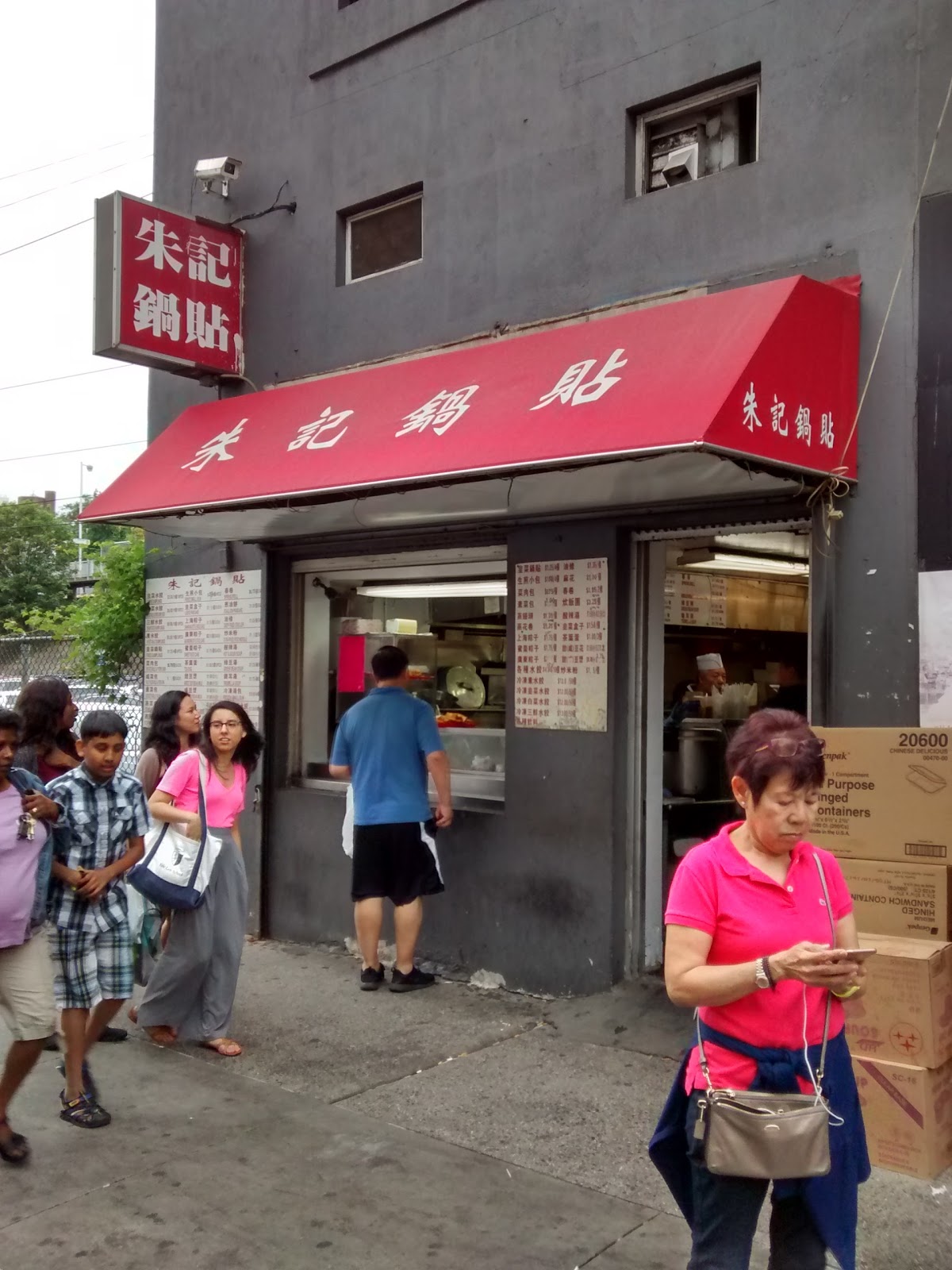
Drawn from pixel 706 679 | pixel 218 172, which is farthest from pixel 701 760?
pixel 218 172

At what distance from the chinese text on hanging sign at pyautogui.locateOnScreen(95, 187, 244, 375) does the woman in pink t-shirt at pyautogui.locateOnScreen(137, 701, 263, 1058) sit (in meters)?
2.78

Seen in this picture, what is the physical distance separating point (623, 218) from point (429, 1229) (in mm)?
4632

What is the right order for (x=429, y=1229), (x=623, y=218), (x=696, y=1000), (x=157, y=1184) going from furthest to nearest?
(x=623, y=218)
(x=157, y=1184)
(x=429, y=1229)
(x=696, y=1000)

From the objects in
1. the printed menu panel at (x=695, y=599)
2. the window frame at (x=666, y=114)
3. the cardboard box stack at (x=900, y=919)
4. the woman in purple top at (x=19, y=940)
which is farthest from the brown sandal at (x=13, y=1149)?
the window frame at (x=666, y=114)

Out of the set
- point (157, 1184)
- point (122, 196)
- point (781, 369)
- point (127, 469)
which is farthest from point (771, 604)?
point (157, 1184)

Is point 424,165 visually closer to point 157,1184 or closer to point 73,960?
point 73,960

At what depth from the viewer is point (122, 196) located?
7441 mm

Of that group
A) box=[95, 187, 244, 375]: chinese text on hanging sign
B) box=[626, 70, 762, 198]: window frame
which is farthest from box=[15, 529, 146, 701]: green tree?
box=[626, 70, 762, 198]: window frame

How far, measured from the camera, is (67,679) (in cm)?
943

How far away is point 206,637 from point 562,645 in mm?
2947

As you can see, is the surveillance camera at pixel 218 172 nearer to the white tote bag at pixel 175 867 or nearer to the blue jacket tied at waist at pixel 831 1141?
the white tote bag at pixel 175 867

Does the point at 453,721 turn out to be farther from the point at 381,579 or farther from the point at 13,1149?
the point at 13,1149

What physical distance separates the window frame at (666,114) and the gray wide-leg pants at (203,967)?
383 centimetres

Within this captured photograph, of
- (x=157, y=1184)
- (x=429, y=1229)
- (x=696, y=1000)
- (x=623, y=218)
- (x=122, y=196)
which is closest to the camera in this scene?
(x=696, y=1000)
